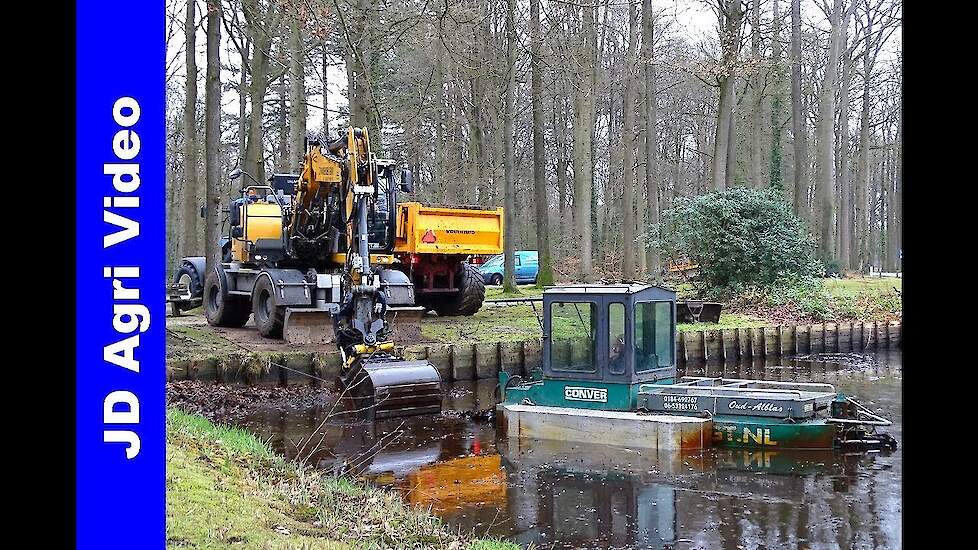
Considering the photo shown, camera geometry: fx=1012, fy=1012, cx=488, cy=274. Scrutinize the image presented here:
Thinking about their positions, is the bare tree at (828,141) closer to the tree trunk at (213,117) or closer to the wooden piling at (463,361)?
the wooden piling at (463,361)

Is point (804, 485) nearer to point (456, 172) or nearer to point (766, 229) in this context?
point (766, 229)

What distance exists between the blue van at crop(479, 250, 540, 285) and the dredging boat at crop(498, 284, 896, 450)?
1003 inches

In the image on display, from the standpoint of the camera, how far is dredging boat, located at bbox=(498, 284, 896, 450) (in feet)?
40.6

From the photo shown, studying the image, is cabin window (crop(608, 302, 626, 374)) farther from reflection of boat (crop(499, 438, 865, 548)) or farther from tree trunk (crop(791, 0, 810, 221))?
tree trunk (crop(791, 0, 810, 221))

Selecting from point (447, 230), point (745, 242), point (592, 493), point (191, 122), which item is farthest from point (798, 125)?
point (592, 493)

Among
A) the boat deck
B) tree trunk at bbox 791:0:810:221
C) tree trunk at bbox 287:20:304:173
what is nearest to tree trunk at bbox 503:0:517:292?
tree trunk at bbox 287:20:304:173

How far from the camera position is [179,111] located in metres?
37.0

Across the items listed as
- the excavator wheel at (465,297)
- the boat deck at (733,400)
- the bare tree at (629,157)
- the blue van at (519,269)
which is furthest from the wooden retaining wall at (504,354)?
the blue van at (519,269)

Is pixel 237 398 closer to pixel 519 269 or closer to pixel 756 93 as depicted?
pixel 519 269

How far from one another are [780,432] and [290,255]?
10192mm

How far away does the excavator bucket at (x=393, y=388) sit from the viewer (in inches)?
551

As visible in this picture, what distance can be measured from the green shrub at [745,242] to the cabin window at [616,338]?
45.3 feet

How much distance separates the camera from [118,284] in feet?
12.2
